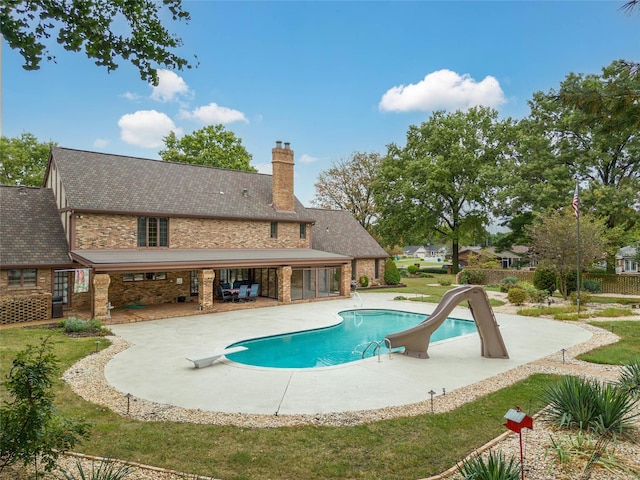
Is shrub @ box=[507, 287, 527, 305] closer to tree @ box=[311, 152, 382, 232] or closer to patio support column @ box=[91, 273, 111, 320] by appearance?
patio support column @ box=[91, 273, 111, 320]

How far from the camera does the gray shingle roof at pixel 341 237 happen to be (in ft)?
96.0

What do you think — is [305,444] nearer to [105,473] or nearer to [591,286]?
[105,473]

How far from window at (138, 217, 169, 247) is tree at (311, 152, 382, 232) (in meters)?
28.1

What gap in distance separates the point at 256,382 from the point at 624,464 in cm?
660

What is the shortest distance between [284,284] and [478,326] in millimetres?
11964

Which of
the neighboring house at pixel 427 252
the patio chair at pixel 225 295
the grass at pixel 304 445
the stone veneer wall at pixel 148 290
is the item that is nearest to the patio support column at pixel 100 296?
the stone veneer wall at pixel 148 290

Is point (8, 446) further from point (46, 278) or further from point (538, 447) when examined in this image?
point (46, 278)

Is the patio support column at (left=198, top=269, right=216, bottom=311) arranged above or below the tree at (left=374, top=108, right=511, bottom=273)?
below

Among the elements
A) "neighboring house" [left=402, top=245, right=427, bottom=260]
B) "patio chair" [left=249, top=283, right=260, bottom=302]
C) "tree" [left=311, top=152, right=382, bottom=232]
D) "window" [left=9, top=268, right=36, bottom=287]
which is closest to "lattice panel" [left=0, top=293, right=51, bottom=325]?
"window" [left=9, top=268, right=36, bottom=287]

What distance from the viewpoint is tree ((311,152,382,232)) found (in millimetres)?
45719

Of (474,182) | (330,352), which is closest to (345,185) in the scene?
(474,182)

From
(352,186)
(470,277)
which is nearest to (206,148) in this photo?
(352,186)

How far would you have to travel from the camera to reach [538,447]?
521 cm

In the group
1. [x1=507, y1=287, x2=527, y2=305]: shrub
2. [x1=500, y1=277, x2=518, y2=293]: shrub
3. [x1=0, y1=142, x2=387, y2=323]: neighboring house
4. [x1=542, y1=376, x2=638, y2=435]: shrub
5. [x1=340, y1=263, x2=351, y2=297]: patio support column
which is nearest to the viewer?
[x1=542, y1=376, x2=638, y2=435]: shrub
